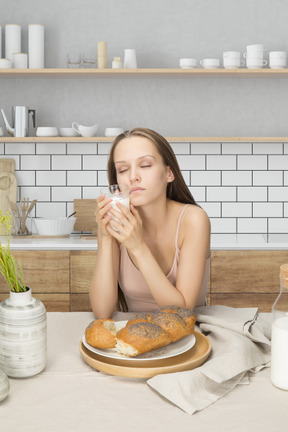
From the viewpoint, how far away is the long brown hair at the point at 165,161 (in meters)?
1.92

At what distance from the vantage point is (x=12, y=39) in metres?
3.64

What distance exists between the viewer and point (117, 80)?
12.4 ft

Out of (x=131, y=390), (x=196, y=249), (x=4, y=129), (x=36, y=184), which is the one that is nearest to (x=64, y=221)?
(x=36, y=184)

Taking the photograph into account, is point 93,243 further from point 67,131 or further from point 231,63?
point 231,63

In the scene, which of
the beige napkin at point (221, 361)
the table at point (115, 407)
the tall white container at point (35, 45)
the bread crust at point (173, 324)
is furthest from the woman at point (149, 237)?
the tall white container at point (35, 45)

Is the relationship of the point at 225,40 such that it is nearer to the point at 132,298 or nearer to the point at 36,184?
the point at 36,184

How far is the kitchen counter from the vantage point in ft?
10.7

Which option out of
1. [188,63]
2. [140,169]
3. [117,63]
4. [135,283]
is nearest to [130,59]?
[117,63]

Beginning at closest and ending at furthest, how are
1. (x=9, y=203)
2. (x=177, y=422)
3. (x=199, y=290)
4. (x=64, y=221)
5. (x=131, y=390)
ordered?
1. (x=177, y=422)
2. (x=131, y=390)
3. (x=199, y=290)
4. (x=64, y=221)
5. (x=9, y=203)

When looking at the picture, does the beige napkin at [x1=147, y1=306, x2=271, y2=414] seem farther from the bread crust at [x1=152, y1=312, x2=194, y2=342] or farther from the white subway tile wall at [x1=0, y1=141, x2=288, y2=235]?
the white subway tile wall at [x1=0, y1=141, x2=288, y2=235]

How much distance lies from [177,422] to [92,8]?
3312 mm

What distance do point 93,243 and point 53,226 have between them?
0.33 m

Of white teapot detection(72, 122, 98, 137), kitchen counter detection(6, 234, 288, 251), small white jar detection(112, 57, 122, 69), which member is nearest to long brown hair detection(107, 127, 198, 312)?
kitchen counter detection(6, 234, 288, 251)

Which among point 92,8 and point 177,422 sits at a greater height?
point 92,8
